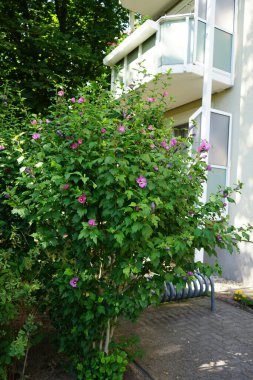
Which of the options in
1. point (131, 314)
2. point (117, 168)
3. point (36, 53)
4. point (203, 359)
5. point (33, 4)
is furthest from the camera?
point (33, 4)

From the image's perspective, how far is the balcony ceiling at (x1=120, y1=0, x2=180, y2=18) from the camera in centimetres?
1016

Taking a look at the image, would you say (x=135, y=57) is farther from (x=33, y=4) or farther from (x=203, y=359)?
(x=203, y=359)

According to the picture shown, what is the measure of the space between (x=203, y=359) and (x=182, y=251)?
1700mm

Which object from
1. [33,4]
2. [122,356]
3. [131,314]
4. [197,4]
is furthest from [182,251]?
[33,4]

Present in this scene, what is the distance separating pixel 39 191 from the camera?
2.60 metres

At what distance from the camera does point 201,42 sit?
7.38 metres

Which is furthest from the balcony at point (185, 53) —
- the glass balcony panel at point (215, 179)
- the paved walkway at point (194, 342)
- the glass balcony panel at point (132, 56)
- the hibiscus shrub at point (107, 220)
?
the paved walkway at point (194, 342)

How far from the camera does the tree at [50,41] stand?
10922 millimetres

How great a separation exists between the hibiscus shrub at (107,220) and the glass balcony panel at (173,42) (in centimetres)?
499

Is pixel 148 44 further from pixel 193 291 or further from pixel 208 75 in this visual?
pixel 193 291

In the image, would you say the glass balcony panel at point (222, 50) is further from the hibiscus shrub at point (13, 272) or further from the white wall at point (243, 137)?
the hibiscus shrub at point (13, 272)

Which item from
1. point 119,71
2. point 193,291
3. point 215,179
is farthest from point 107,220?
point 215,179

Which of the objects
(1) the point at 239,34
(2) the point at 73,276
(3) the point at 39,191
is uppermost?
(1) the point at 239,34

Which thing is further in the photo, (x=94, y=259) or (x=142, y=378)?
(x=142, y=378)
